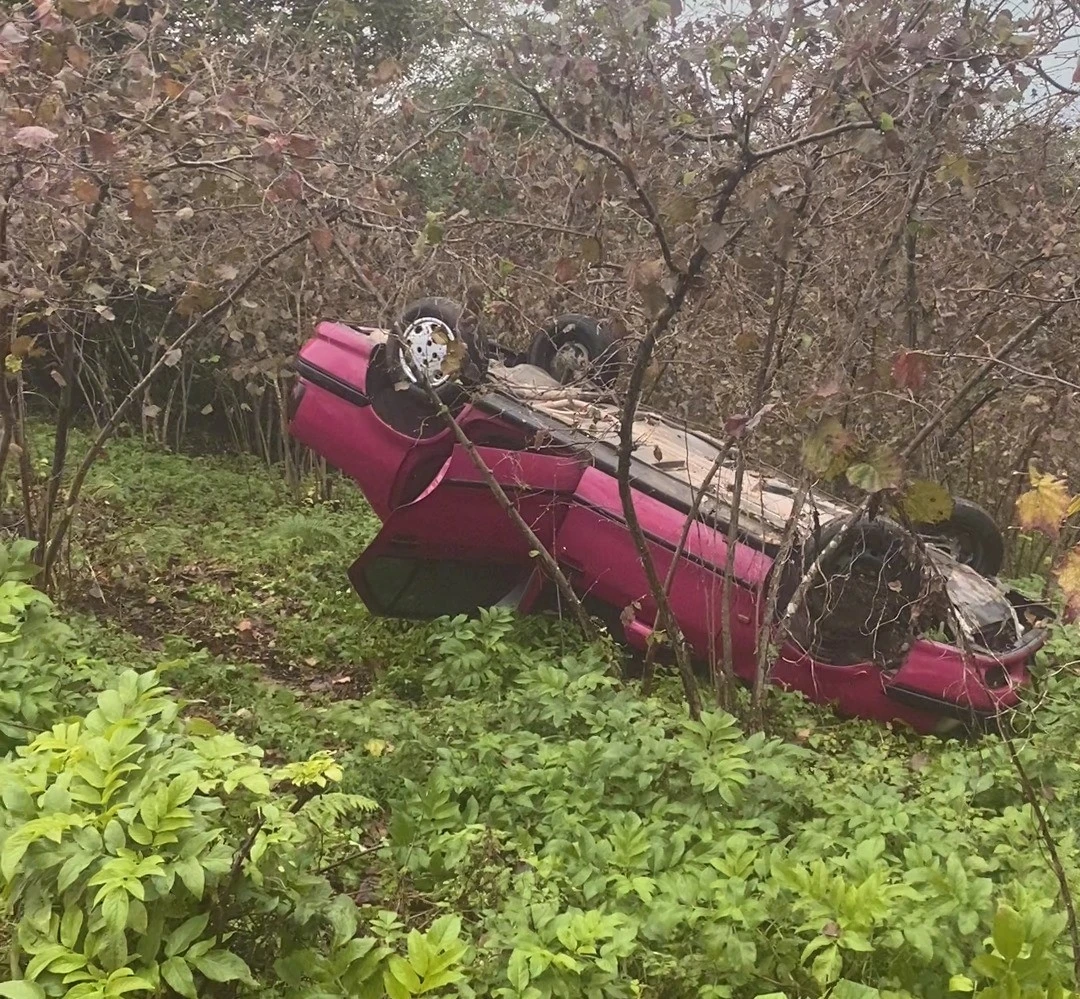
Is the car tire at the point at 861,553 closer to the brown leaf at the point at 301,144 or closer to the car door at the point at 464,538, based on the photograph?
the car door at the point at 464,538

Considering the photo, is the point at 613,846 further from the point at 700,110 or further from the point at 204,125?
the point at 204,125

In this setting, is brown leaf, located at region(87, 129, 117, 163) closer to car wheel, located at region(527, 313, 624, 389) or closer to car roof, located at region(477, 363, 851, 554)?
car roof, located at region(477, 363, 851, 554)

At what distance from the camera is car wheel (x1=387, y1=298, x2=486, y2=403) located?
3965mm

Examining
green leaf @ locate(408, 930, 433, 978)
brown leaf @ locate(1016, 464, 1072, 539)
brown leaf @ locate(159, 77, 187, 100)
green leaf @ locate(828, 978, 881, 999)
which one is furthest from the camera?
brown leaf @ locate(159, 77, 187, 100)

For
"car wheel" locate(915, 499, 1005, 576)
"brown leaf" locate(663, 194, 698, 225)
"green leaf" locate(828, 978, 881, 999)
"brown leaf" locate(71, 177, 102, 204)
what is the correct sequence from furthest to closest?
"car wheel" locate(915, 499, 1005, 576)
"brown leaf" locate(71, 177, 102, 204)
"brown leaf" locate(663, 194, 698, 225)
"green leaf" locate(828, 978, 881, 999)

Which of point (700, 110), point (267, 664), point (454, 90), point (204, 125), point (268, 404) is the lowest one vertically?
point (267, 664)

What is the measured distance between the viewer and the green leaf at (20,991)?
161 centimetres

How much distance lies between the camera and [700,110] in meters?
3.57

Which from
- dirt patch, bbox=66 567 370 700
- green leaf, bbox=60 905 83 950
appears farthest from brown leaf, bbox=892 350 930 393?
dirt patch, bbox=66 567 370 700

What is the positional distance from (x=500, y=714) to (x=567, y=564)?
1.16m

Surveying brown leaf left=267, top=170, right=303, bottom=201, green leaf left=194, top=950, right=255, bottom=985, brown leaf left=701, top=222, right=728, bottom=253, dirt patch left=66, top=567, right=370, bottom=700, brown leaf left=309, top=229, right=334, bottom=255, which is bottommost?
dirt patch left=66, top=567, right=370, bottom=700

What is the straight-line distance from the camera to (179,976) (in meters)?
1.71

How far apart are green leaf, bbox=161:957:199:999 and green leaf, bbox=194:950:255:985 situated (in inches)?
1.0

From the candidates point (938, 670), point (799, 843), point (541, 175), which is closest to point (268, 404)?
point (541, 175)
